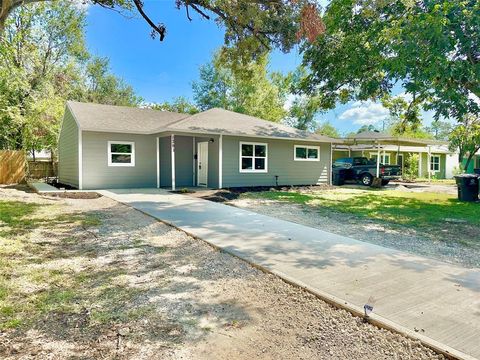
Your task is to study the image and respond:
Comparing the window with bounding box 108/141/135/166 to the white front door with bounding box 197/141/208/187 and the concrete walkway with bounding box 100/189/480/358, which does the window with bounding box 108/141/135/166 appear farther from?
the concrete walkway with bounding box 100/189/480/358

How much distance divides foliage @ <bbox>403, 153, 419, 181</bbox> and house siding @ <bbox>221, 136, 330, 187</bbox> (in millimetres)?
10909

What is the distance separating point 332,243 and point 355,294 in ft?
6.83

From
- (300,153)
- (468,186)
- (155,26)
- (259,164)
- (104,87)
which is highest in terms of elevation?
(104,87)

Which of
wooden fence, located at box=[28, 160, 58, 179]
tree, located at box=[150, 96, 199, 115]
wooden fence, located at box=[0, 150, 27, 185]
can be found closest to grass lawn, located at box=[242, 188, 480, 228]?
wooden fence, located at box=[0, 150, 27, 185]

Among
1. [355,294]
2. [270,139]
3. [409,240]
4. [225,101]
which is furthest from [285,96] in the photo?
[355,294]

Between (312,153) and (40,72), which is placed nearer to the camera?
(312,153)

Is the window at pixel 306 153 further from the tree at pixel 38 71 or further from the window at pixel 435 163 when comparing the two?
the window at pixel 435 163

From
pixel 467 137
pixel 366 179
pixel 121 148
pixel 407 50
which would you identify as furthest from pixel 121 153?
pixel 467 137

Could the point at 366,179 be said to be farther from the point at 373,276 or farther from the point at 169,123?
the point at 373,276

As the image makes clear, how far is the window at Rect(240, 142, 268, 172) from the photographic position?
1501cm

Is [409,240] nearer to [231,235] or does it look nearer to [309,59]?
[231,235]

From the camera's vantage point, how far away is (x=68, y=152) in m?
15.7

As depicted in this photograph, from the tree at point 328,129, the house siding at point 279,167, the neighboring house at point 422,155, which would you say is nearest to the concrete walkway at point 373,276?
the house siding at point 279,167

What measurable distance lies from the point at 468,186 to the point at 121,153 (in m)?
14.0
